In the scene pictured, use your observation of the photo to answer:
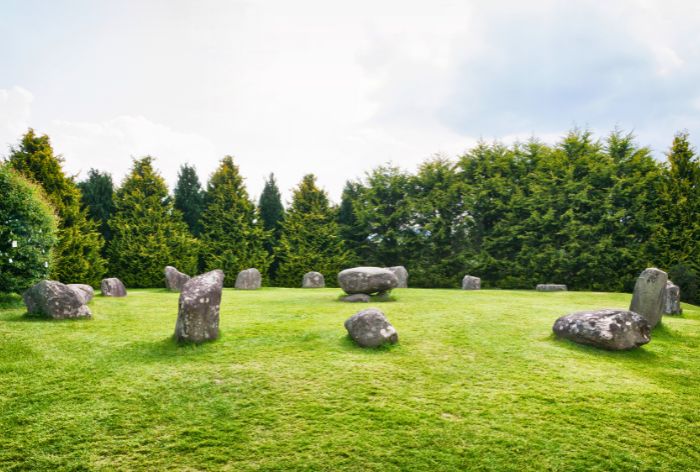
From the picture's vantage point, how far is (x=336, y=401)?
5.20 m

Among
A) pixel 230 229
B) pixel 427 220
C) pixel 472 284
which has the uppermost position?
pixel 427 220

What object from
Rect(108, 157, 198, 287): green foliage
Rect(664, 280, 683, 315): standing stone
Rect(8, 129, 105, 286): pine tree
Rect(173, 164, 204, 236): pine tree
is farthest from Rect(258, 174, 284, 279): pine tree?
Rect(664, 280, 683, 315): standing stone

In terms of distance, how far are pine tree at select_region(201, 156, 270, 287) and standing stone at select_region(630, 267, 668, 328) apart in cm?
1918

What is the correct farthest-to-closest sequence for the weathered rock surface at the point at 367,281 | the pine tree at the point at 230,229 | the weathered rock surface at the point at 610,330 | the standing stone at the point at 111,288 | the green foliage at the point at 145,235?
the pine tree at the point at 230,229
the green foliage at the point at 145,235
the standing stone at the point at 111,288
the weathered rock surface at the point at 367,281
the weathered rock surface at the point at 610,330

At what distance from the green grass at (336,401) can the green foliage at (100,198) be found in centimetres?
1682

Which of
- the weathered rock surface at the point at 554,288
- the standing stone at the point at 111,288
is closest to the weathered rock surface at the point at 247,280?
the standing stone at the point at 111,288

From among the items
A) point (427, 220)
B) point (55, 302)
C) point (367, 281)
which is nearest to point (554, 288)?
point (427, 220)

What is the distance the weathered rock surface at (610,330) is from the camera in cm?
758

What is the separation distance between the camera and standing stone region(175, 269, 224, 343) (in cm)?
729

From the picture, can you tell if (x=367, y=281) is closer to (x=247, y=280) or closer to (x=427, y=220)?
(x=247, y=280)

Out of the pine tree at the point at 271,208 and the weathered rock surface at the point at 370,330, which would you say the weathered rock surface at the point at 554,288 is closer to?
the weathered rock surface at the point at 370,330

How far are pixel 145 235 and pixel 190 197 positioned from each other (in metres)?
5.79

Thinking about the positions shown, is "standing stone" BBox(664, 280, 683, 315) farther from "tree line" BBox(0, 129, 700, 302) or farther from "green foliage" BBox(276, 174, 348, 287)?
"green foliage" BBox(276, 174, 348, 287)

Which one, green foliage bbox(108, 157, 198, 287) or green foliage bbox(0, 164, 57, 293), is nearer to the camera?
green foliage bbox(0, 164, 57, 293)
